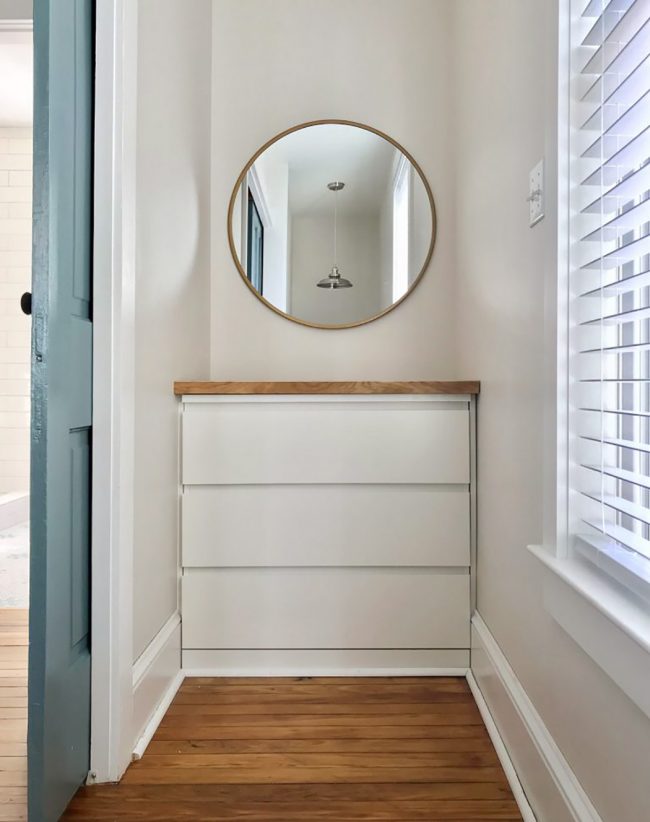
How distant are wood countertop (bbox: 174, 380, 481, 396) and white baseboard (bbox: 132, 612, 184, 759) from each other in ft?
2.11

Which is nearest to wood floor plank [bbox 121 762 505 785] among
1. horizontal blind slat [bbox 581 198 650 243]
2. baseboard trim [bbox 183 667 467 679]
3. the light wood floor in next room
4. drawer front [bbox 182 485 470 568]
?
the light wood floor in next room

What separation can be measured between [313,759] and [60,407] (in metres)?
0.92

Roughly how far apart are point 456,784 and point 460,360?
48.3 inches

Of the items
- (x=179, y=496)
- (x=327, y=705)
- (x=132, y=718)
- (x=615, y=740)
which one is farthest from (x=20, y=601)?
(x=615, y=740)

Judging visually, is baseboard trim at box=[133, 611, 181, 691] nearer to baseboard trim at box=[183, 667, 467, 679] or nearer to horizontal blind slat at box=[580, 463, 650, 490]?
baseboard trim at box=[183, 667, 467, 679]

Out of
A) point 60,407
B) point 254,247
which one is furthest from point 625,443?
point 254,247

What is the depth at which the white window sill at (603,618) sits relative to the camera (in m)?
0.72

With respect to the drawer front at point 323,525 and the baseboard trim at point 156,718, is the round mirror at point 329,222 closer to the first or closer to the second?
the drawer front at point 323,525

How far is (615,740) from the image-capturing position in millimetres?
814

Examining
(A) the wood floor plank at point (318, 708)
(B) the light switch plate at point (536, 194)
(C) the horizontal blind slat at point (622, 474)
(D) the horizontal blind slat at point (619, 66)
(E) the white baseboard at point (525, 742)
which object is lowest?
(A) the wood floor plank at point (318, 708)

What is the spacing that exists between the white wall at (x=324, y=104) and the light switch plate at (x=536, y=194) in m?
0.94

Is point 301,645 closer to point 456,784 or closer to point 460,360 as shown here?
point 456,784

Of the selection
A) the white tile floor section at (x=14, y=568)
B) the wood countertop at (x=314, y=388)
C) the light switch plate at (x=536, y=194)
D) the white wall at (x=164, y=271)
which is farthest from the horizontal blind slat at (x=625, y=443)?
the white tile floor section at (x=14, y=568)

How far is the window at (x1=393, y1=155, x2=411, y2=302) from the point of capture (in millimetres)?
2111
